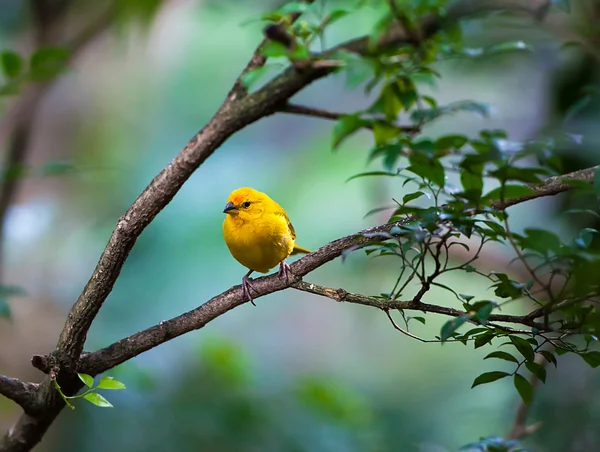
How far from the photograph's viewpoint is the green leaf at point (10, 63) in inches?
77.9

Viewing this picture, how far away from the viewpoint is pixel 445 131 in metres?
4.48

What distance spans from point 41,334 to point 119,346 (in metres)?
3.27

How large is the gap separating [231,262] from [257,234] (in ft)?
8.11

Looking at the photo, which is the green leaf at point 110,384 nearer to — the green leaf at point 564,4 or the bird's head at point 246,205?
the bird's head at point 246,205

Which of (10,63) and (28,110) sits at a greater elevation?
(28,110)

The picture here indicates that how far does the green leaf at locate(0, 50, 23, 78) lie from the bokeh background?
1.37m

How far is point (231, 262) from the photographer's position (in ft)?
14.7

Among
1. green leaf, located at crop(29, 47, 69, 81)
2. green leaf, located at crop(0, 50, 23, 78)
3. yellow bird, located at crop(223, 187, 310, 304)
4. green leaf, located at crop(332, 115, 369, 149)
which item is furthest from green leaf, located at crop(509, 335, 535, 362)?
green leaf, located at crop(0, 50, 23, 78)

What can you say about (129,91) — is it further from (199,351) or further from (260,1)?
(199,351)

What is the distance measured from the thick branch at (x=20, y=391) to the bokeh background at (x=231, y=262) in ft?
3.82

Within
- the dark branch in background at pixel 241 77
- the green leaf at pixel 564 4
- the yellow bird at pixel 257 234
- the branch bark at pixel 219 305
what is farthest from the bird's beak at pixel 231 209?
the green leaf at pixel 564 4

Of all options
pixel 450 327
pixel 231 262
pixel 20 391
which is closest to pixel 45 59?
pixel 20 391

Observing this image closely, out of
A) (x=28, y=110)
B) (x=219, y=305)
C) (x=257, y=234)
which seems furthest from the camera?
(x=28, y=110)

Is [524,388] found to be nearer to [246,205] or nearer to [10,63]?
[246,205]
